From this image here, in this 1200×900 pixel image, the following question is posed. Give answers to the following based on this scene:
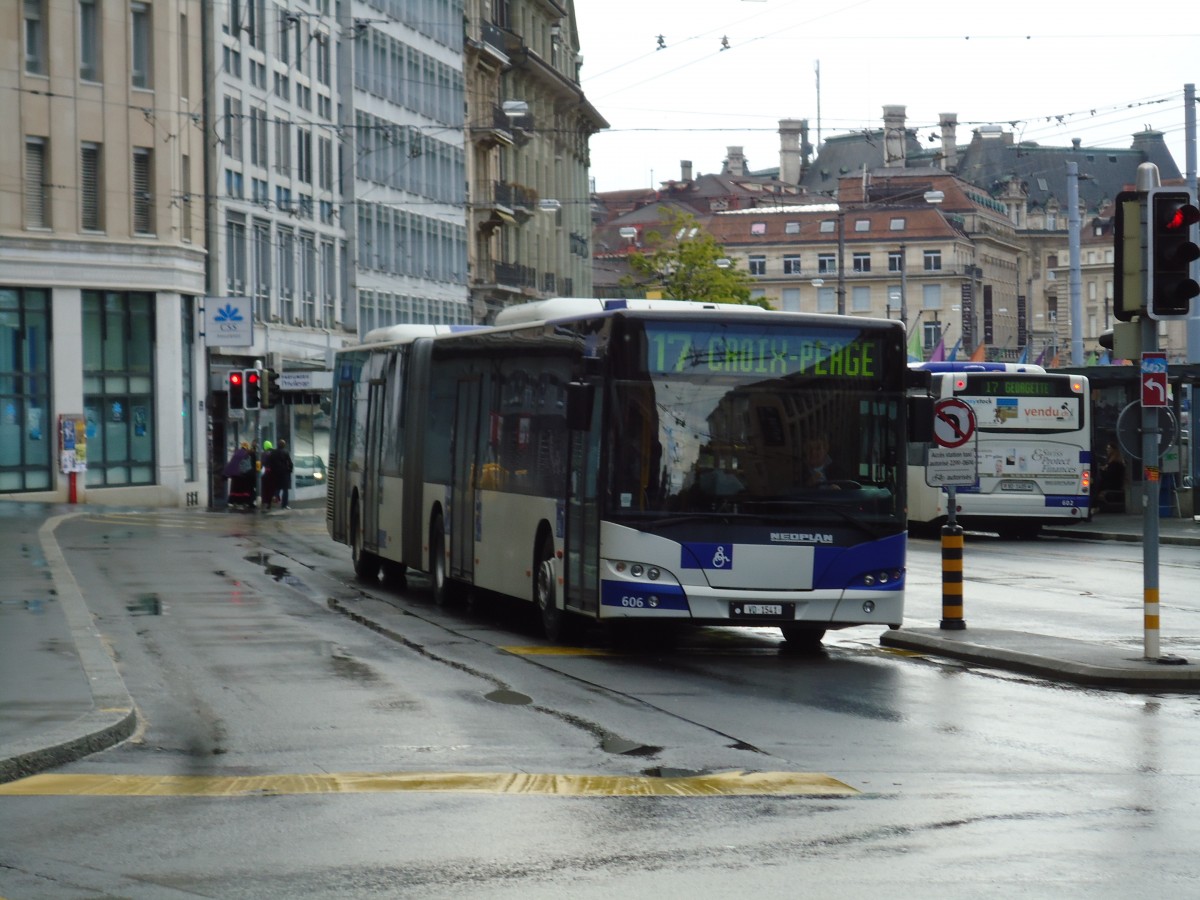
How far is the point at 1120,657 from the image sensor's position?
16266mm

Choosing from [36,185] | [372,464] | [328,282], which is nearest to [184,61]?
[36,185]

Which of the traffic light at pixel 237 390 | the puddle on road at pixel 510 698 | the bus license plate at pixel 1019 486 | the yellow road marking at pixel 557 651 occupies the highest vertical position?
the traffic light at pixel 237 390

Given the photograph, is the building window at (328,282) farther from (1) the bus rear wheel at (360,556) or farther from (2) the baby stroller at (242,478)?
(1) the bus rear wheel at (360,556)

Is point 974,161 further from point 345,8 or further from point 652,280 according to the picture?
point 345,8

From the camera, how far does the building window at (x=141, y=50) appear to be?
175 ft

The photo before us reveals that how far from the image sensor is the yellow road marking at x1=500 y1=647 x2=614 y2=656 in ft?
56.6

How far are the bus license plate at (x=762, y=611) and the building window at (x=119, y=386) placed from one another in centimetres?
3776

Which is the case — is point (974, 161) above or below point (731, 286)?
above

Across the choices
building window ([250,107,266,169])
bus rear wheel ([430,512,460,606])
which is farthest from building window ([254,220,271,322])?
bus rear wheel ([430,512,460,606])

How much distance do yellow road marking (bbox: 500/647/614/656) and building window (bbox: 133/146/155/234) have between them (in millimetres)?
37809

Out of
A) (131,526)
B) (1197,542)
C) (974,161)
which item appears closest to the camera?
(1197,542)

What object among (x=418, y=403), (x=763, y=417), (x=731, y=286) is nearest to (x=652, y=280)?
(x=731, y=286)

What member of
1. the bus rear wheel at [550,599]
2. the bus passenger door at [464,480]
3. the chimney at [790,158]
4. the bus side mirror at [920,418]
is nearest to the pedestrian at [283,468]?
the bus passenger door at [464,480]

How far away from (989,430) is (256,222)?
30529 millimetres
